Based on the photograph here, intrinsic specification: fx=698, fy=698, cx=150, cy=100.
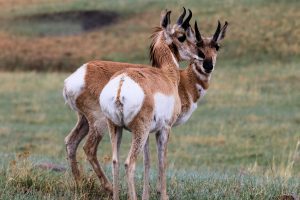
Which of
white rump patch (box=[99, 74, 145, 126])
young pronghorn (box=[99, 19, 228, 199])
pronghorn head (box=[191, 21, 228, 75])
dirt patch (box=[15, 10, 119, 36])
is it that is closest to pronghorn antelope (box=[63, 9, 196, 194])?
pronghorn head (box=[191, 21, 228, 75])

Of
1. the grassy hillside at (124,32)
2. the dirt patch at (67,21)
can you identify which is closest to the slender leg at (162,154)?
Answer: the grassy hillside at (124,32)

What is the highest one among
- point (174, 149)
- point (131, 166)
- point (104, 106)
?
point (104, 106)

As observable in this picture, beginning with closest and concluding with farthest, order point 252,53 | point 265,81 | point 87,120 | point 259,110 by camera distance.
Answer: point 87,120 < point 259,110 < point 265,81 < point 252,53

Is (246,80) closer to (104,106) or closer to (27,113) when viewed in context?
(27,113)

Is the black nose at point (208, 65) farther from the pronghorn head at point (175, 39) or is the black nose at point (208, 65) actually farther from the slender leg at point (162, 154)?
the slender leg at point (162, 154)

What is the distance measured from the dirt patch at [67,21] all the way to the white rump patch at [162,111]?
41.8 m

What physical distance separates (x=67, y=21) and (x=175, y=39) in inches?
1715

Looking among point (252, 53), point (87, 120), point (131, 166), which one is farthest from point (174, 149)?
point (252, 53)

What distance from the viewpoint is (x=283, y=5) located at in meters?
47.8

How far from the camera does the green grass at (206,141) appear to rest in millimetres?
A: 8273

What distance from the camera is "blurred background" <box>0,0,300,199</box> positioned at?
8890 millimetres

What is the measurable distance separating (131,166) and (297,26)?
126 feet

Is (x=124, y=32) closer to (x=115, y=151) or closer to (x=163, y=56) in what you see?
(x=163, y=56)

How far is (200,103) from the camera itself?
27.5 metres
